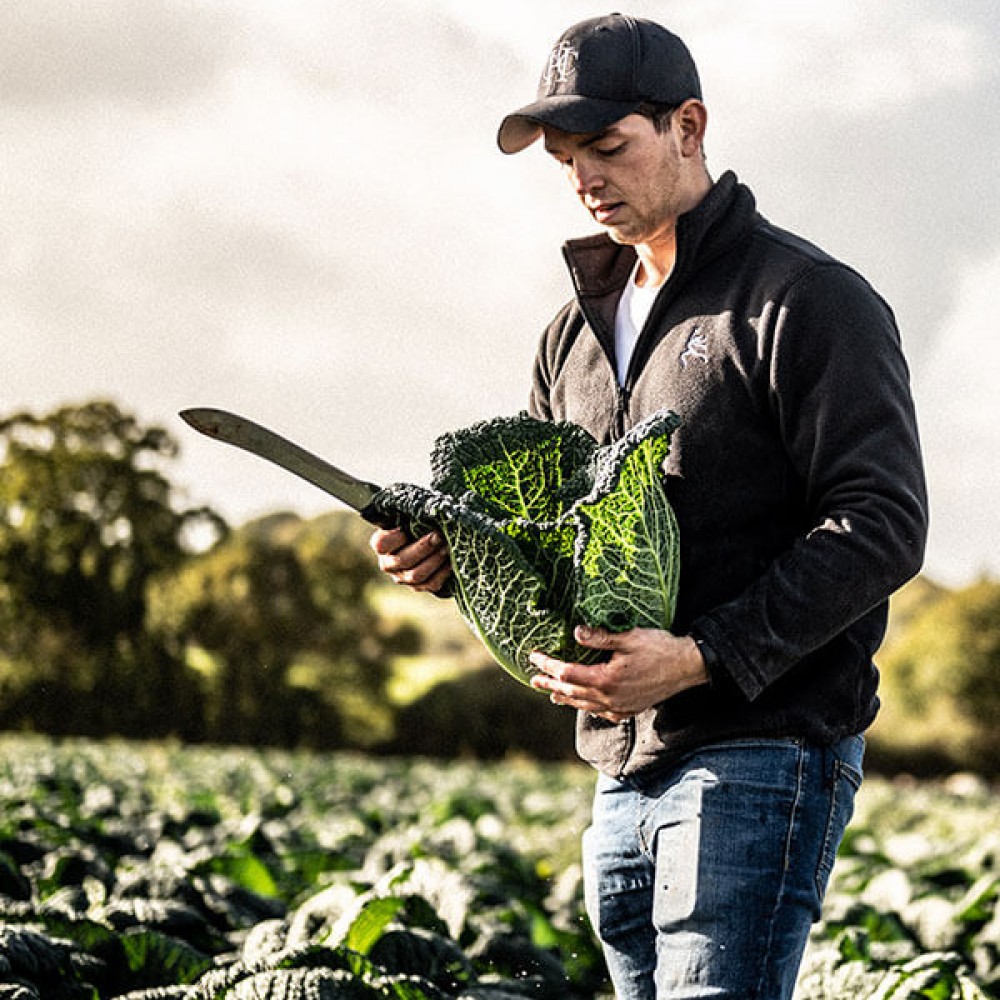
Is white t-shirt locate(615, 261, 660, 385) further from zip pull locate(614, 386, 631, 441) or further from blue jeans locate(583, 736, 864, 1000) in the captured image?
blue jeans locate(583, 736, 864, 1000)

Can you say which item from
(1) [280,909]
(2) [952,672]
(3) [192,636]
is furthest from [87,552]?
(1) [280,909]

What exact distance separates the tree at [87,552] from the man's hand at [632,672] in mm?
39774

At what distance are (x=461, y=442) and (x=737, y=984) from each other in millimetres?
1215

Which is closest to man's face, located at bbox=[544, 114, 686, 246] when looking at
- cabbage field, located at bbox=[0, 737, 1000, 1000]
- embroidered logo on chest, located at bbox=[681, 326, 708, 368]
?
embroidered logo on chest, located at bbox=[681, 326, 708, 368]

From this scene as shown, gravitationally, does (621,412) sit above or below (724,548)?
above

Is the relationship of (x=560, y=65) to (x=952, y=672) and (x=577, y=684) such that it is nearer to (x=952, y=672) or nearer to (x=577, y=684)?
(x=577, y=684)

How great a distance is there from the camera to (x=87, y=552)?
45312 mm

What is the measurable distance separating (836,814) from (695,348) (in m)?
0.96

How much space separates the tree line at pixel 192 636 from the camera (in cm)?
4181

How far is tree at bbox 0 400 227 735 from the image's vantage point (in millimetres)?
43088

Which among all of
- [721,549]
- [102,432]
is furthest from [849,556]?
[102,432]

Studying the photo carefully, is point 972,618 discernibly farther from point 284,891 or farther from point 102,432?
point 284,891

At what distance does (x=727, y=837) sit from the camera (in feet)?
10.2

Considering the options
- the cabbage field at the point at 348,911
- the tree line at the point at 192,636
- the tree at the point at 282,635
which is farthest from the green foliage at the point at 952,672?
the cabbage field at the point at 348,911
